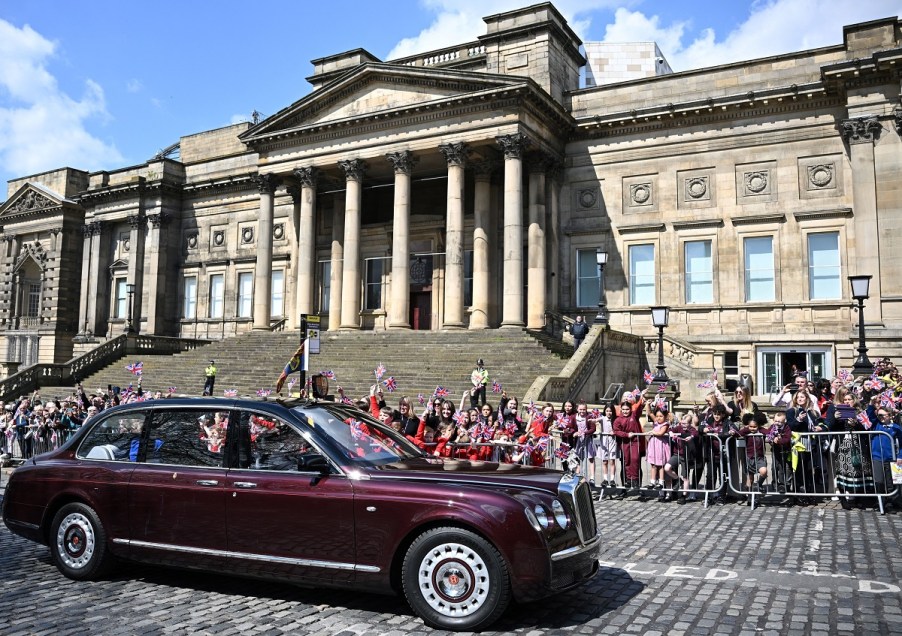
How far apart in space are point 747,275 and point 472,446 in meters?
19.7

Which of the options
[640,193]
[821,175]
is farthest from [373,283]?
[821,175]

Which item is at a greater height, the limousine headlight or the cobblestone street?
the limousine headlight

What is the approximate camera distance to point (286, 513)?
6281mm

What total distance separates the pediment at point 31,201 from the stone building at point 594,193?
1684cm

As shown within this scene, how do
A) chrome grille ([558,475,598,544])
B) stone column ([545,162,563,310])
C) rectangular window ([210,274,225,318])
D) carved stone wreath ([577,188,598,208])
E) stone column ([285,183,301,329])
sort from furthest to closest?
rectangular window ([210,274,225,318]), stone column ([285,183,301,329]), carved stone wreath ([577,188,598,208]), stone column ([545,162,563,310]), chrome grille ([558,475,598,544])

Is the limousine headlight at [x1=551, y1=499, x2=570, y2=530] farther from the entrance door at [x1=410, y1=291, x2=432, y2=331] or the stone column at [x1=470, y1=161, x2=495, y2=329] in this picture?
the entrance door at [x1=410, y1=291, x2=432, y2=331]

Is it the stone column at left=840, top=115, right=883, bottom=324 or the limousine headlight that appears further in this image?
the stone column at left=840, top=115, right=883, bottom=324

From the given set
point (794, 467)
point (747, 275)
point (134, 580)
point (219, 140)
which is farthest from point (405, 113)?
point (134, 580)

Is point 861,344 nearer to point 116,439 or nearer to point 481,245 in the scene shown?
point 481,245

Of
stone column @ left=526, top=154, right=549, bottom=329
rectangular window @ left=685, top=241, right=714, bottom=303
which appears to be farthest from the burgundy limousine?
rectangular window @ left=685, top=241, right=714, bottom=303

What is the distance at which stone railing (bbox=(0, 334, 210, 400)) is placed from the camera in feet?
101

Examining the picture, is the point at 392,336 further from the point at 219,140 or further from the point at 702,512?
the point at 219,140

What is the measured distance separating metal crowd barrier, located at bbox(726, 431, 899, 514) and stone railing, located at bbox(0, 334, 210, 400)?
29799mm

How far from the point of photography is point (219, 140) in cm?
4328
